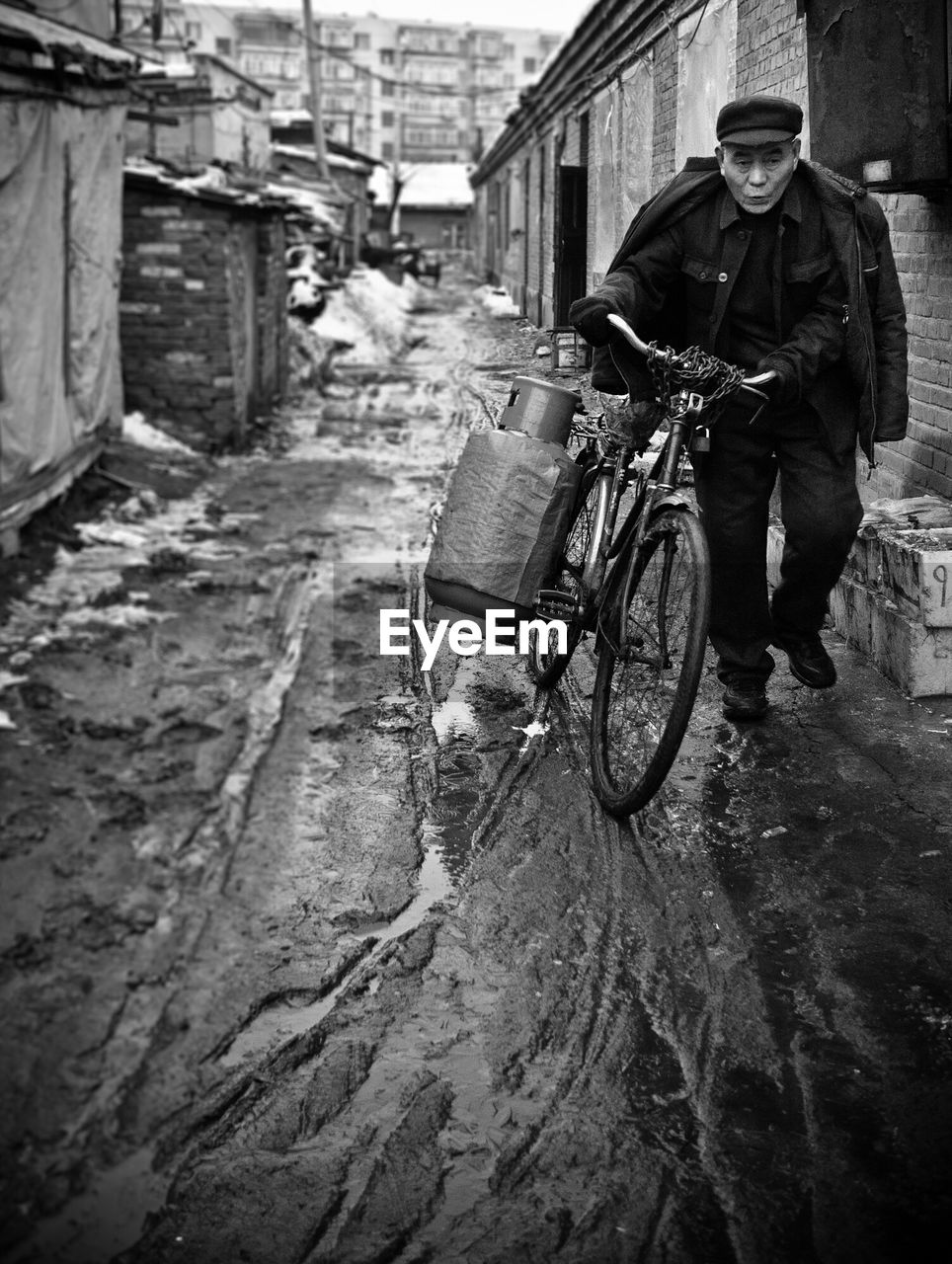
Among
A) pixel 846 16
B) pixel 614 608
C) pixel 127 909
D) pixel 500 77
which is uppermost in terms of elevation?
pixel 500 77

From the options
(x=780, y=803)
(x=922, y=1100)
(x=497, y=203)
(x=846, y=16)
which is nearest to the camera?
(x=922, y=1100)

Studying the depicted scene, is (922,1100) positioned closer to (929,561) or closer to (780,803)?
(780,803)

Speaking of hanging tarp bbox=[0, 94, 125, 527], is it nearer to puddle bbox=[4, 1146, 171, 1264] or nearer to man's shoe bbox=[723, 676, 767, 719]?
man's shoe bbox=[723, 676, 767, 719]

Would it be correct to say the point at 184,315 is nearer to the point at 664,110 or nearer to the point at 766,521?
the point at 664,110

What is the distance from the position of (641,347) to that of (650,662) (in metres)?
0.82

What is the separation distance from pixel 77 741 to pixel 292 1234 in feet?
12.4

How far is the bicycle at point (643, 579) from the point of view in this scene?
3.28 meters

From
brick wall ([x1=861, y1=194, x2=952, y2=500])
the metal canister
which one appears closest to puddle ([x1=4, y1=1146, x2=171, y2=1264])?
the metal canister

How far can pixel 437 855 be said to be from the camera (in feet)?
11.8

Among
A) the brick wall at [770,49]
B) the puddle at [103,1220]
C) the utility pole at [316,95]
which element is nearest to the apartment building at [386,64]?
the utility pole at [316,95]

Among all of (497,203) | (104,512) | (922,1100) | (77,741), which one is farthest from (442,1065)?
(104,512)

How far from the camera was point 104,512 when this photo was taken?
9.83 metres

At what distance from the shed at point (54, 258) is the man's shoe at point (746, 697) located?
5.70 metres

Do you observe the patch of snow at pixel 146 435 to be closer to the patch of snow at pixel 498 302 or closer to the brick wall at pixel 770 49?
the brick wall at pixel 770 49
